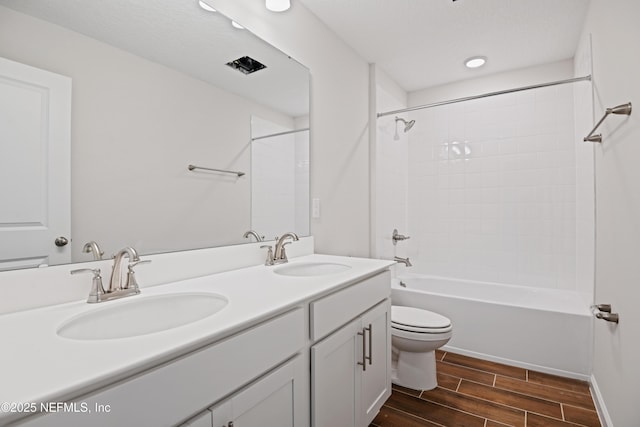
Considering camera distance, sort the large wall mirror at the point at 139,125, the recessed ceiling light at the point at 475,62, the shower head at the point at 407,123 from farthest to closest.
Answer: the shower head at the point at 407,123
the recessed ceiling light at the point at 475,62
the large wall mirror at the point at 139,125

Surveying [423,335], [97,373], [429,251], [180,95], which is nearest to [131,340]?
[97,373]

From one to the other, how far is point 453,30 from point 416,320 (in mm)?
2015

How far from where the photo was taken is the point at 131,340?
2.21ft

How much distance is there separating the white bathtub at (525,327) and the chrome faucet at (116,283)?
6.82 ft

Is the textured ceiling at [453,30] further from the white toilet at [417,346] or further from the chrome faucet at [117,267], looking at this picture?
the white toilet at [417,346]

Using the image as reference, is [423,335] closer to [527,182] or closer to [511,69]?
[527,182]

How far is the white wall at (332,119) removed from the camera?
6.04ft

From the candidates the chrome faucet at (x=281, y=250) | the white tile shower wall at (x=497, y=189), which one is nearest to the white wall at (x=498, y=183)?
the white tile shower wall at (x=497, y=189)

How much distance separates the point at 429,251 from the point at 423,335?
1.57 m

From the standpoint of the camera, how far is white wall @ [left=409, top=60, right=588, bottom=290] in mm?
2734

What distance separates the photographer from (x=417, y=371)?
1.97 metres

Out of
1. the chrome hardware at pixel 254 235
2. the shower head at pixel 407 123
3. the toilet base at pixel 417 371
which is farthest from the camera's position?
the shower head at pixel 407 123

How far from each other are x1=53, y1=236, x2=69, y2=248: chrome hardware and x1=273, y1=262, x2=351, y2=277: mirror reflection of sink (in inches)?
34.9

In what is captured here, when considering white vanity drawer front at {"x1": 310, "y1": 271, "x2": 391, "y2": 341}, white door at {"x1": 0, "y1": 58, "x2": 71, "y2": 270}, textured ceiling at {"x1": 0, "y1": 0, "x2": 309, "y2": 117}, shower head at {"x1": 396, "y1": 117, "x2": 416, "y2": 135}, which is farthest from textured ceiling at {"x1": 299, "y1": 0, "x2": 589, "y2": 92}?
white vanity drawer front at {"x1": 310, "y1": 271, "x2": 391, "y2": 341}
